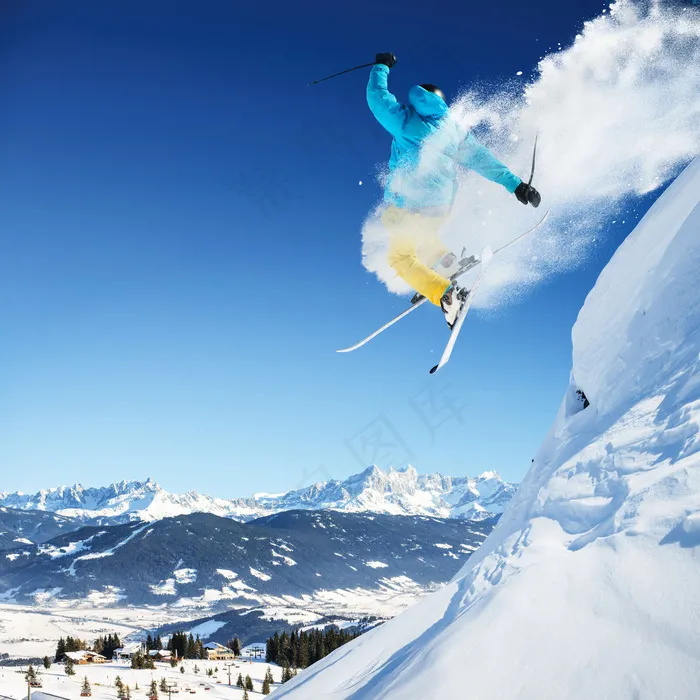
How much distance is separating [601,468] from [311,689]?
314 centimetres

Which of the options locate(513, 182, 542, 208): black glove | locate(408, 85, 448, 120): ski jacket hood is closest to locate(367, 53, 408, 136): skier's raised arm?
locate(408, 85, 448, 120): ski jacket hood

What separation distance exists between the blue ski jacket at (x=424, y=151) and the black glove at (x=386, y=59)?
0.19ft

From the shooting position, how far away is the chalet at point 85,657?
93775mm

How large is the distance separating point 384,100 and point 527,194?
1925 mm

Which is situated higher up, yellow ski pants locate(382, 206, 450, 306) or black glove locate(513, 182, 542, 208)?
yellow ski pants locate(382, 206, 450, 306)

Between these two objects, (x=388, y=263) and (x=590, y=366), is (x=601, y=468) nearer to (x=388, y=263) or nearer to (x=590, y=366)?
(x=590, y=366)

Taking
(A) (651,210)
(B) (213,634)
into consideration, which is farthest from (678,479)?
(B) (213,634)

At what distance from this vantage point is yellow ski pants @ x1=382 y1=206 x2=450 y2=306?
678cm

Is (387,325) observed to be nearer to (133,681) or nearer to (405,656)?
(405,656)

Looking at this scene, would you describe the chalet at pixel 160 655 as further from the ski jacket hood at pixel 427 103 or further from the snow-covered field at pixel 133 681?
the ski jacket hood at pixel 427 103

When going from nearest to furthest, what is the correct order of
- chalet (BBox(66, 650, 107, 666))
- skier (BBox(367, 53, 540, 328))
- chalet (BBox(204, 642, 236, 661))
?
skier (BBox(367, 53, 540, 328)) → chalet (BBox(66, 650, 107, 666)) → chalet (BBox(204, 642, 236, 661))

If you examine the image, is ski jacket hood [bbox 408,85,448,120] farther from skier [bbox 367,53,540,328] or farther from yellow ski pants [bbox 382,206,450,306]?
yellow ski pants [bbox 382,206,450,306]

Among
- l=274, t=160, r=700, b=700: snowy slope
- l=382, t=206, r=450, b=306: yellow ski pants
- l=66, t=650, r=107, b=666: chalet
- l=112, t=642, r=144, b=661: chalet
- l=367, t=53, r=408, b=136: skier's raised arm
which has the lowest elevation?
l=274, t=160, r=700, b=700: snowy slope

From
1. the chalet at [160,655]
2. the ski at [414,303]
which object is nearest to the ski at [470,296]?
the ski at [414,303]
